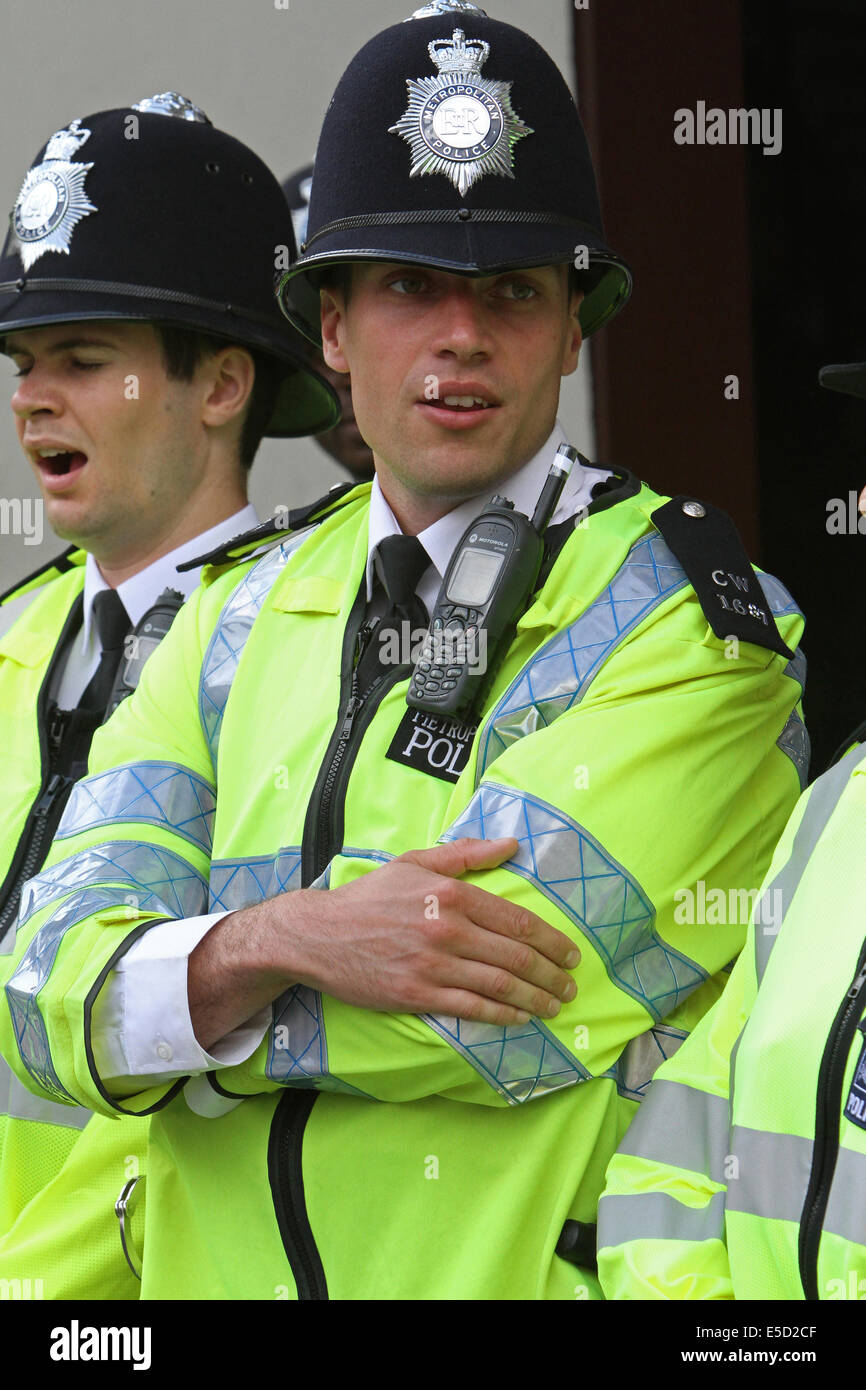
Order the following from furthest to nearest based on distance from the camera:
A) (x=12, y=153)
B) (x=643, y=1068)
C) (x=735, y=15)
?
(x=12, y=153)
(x=735, y=15)
(x=643, y=1068)

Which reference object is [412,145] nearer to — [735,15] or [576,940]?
[576,940]

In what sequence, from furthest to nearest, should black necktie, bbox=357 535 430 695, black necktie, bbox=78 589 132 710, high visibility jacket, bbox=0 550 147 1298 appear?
1. black necktie, bbox=78 589 132 710
2. high visibility jacket, bbox=0 550 147 1298
3. black necktie, bbox=357 535 430 695

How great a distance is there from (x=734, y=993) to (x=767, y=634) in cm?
42

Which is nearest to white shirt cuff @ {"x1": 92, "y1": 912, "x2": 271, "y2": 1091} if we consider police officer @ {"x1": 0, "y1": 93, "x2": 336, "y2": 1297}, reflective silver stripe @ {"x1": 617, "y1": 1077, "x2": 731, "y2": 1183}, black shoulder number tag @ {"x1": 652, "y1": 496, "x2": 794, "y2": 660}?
reflective silver stripe @ {"x1": 617, "y1": 1077, "x2": 731, "y2": 1183}

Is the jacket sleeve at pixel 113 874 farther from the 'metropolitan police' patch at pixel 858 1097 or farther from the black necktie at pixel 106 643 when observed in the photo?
the 'metropolitan police' patch at pixel 858 1097

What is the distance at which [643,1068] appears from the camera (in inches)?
77.7

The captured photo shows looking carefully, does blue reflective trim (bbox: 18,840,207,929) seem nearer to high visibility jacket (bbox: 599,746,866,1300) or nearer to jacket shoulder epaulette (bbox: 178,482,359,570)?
jacket shoulder epaulette (bbox: 178,482,359,570)

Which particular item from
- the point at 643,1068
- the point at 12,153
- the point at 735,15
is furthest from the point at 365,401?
the point at 12,153

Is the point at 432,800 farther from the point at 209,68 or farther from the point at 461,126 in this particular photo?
the point at 209,68

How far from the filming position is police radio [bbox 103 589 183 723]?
9.14 feet

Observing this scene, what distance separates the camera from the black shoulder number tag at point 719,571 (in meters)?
2.00

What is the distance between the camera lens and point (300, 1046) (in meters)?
1.95

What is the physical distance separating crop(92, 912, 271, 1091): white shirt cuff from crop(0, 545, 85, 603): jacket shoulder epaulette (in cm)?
140

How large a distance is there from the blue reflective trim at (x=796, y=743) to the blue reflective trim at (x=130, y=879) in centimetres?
74
